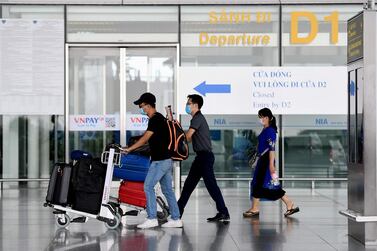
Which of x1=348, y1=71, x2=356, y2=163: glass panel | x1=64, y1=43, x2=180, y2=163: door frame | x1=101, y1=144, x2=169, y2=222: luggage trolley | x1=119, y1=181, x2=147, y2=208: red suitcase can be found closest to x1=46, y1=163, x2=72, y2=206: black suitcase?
x1=101, y1=144, x2=169, y2=222: luggage trolley

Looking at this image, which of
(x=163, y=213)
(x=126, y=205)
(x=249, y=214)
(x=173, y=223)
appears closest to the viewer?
(x=173, y=223)

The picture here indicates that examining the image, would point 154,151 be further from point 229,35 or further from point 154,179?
→ point 229,35

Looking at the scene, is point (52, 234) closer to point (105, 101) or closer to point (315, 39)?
point (105, 101)

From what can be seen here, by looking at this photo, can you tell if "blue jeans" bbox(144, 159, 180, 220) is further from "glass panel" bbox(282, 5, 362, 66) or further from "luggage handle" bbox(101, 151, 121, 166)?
"glass panel" bbox(282, 5, 362, 66)

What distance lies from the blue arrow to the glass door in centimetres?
66

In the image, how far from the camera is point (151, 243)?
10719mm

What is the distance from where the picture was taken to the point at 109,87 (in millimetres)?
18984

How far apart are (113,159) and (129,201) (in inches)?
34.3

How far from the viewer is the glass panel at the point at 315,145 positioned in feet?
62.0

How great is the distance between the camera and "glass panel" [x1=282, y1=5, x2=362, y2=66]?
19.0 m

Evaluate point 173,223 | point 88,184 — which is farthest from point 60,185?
point 173,223

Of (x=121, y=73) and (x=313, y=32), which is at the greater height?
(x=313, y=32)

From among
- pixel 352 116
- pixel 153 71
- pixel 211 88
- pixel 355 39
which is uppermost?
pixel 153 71

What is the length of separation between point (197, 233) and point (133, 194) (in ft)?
4.14
